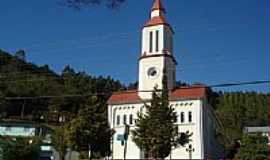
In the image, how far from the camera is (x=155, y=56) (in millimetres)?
65375

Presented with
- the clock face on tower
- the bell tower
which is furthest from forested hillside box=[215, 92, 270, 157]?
the clock face on tower

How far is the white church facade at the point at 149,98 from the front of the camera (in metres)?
60.4

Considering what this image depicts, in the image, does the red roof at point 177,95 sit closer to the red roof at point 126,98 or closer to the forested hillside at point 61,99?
the red roof at point 126,98

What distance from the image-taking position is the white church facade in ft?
198

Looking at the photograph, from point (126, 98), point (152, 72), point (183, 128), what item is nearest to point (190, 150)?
point (183, 128)

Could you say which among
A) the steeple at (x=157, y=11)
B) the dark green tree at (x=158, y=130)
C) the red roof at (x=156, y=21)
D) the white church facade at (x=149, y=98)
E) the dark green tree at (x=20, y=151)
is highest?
the steeple at (x=157, y=11)

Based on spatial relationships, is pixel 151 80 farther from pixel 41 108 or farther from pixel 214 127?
pixel 41 108

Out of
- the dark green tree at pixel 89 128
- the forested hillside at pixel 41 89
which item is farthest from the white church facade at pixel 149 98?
the forested hillside at pixel 41 89

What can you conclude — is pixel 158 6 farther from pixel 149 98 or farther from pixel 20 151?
pixel 20 151

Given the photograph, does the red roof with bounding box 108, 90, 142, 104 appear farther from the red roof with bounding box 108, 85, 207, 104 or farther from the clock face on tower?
the clock face on tower

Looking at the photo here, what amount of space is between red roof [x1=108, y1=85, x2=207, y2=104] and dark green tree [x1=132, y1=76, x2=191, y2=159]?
56.8ft

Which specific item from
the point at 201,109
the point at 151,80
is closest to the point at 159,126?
the point at 201,109

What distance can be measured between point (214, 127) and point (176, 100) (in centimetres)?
1417

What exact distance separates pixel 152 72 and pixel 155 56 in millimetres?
2364
